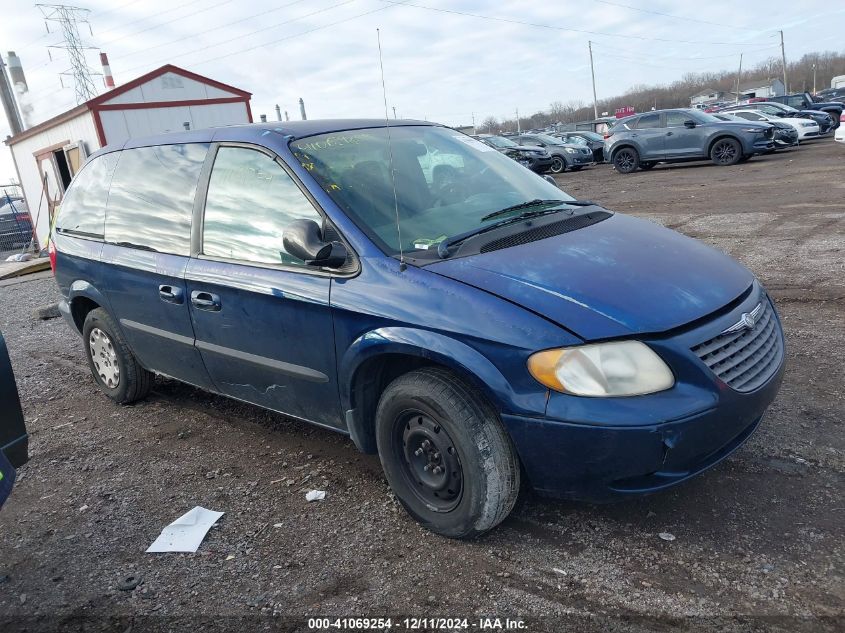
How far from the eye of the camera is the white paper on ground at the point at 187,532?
299 cm

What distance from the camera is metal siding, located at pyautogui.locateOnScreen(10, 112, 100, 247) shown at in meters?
15.2

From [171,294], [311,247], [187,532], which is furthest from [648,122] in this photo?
[187,532]

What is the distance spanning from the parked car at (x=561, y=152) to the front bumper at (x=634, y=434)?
20867mm

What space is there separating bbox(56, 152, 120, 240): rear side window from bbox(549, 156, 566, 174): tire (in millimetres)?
19451

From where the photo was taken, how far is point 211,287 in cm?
344

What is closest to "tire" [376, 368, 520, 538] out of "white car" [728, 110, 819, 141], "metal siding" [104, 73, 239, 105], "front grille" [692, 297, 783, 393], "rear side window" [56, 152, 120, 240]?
"front grille" [692, 297, 783, 393]

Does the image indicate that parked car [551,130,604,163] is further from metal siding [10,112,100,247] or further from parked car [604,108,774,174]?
metal siding [10,112,100,247]

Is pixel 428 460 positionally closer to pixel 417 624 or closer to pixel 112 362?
pixel 417 624

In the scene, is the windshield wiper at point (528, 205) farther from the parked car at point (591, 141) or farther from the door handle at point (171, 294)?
the parked car at point (591, 141)

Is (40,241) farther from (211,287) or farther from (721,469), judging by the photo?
(721,469)

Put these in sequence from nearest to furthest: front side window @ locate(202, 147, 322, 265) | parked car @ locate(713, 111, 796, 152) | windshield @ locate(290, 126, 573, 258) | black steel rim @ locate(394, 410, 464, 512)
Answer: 1. black steel rim @ locate(394, 410, 464, 512)
2. windshield @ locate(290, 126, 573, 258)
3. front side window @ locate(202, 147, 322, 265)
4. parked car @ locate(713, 111, 796, 152)

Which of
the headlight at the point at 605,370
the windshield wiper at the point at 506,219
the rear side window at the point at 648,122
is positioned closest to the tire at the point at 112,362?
the windshield wiper at the point at 506,219

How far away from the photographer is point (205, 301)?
11.5 ft

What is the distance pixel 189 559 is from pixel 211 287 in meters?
1.36
